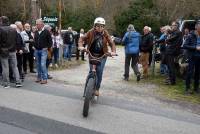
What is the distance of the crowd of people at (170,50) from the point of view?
11.2m

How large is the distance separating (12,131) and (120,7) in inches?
1559

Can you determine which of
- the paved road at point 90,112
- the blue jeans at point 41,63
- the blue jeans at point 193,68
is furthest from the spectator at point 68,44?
the blue jeans at point 193,68

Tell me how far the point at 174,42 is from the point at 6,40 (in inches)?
205

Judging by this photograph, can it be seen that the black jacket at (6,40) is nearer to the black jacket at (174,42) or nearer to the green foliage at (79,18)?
the black jacket at (174,42)

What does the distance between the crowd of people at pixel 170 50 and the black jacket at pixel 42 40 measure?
2.92 metres

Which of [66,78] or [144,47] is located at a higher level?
[144,47]

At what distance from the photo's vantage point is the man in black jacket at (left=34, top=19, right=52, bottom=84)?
39.0 ft

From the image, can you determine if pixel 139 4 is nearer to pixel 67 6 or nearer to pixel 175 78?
pixel 67 6

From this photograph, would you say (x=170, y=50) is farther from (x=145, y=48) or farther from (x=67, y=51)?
(x=67, y=51)

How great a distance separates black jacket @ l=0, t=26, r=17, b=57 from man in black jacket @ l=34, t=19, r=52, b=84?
98 centimetres

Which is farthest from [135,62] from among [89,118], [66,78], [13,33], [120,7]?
[120,7]

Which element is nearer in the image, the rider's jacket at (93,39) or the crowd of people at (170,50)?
the rider's jacket at (93,39)

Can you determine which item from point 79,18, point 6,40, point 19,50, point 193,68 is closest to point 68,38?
point 19,50

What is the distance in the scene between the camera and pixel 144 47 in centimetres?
1454
